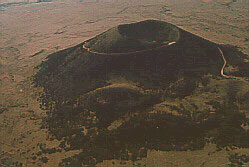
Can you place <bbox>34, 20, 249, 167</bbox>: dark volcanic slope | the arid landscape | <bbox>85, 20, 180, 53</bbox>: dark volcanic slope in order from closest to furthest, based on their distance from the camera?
the arid landscape < <bbox>34, 20, 249, 167</bbox>: dark volcanic slope < <bbox>85, 20, 180, 53</bbox>: dark volcanic slope

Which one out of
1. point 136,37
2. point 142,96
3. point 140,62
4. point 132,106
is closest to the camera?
point 132,106

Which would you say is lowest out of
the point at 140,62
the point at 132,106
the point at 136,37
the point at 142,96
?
the point at 132,106

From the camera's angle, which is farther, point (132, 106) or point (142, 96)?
point (142, 96)

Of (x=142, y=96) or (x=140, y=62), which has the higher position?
(x=140, y=62)

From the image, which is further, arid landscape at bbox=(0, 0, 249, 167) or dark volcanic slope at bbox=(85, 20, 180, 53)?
dark volcanic slope at bbox=(85, 20, 180, 53)

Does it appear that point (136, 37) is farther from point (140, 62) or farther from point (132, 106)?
point (132, 106)

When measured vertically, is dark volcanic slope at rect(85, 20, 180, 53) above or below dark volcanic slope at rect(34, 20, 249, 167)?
above

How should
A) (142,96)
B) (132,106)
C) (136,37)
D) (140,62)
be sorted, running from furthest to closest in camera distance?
(136,37), (140,62), (142,96), (132,106)

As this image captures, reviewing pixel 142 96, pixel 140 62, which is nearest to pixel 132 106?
pixel 142 96

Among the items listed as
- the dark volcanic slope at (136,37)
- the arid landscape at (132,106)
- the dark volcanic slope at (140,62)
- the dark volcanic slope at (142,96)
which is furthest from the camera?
the dark volcanic slope at (136,37)
